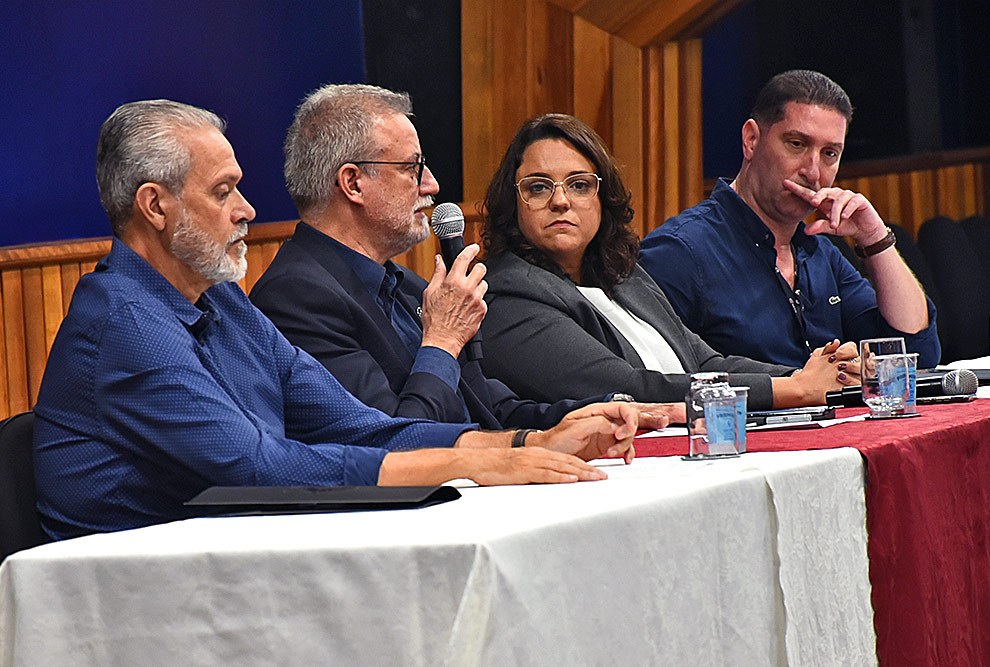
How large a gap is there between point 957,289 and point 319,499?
165 inches

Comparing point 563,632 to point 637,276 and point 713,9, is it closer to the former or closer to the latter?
point 637,276

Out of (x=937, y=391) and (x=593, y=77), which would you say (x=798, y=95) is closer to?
(x=937, y=391)

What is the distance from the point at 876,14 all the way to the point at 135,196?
5.34m

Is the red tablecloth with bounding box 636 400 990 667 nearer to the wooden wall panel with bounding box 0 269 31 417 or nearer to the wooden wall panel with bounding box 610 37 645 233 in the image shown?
the wooden wall panel with bounding box 0 269 31 417

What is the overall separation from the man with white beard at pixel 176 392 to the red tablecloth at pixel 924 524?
352 mm

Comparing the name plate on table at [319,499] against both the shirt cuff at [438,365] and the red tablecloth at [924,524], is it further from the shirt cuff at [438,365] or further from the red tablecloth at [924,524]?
the shirt cuff at [438,365]

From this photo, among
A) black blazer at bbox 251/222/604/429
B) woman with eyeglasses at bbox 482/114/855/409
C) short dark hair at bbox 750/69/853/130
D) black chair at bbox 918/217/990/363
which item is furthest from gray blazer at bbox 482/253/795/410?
black chair at bbox 918/217/990/363

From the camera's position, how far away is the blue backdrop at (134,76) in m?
3.31

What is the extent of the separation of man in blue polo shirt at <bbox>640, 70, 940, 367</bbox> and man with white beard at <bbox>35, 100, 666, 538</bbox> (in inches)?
60.2

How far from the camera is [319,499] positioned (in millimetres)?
1324

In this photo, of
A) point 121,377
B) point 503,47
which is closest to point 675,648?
point 121,377

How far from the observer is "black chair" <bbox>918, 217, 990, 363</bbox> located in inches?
192

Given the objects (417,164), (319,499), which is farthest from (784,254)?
(319,499)

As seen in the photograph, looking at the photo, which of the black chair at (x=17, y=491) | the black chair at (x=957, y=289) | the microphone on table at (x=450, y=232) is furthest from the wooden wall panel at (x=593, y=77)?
the black chair at (x=17, y=491)
